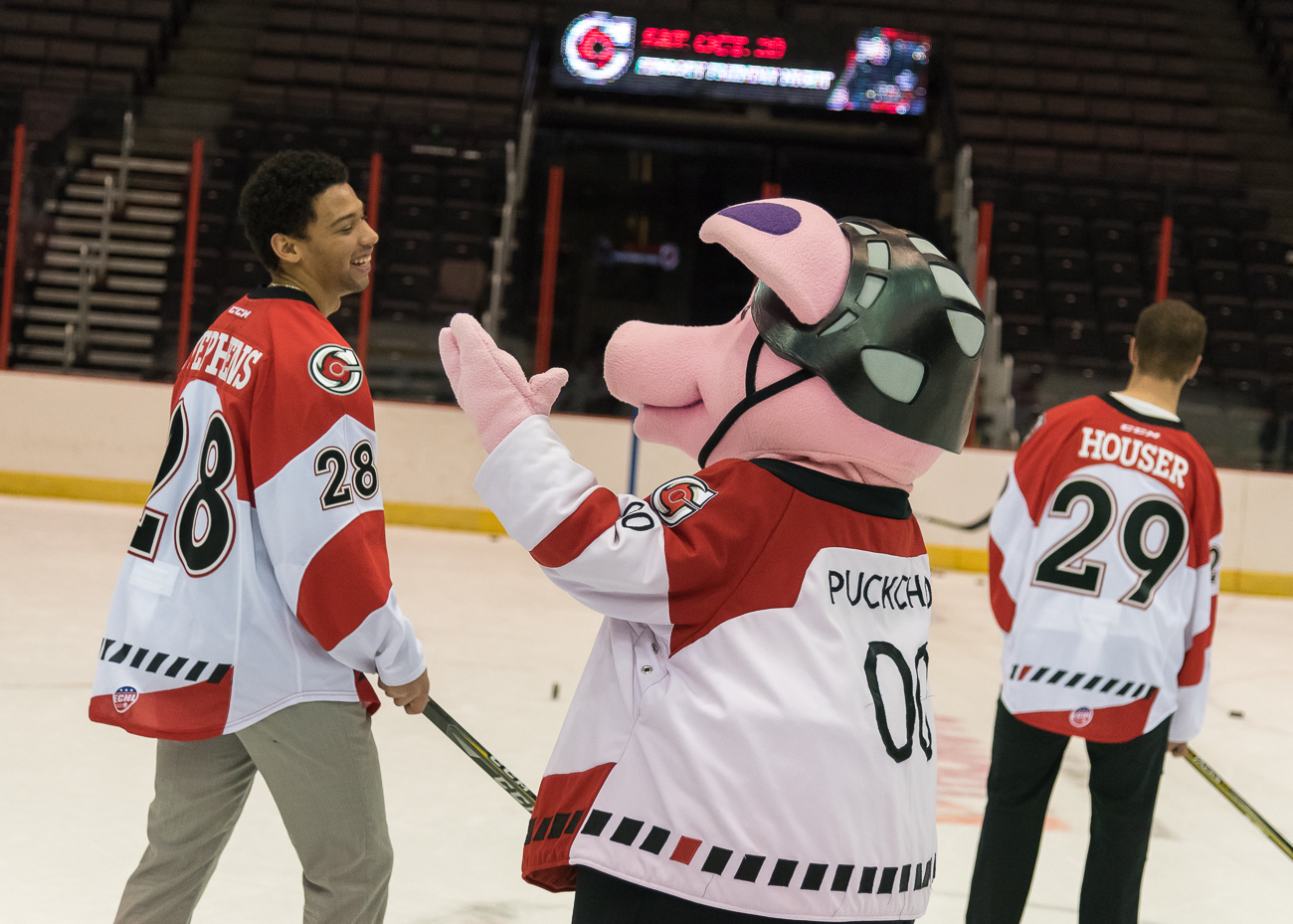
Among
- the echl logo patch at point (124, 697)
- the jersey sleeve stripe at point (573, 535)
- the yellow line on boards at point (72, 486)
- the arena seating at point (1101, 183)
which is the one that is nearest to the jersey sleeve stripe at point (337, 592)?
the echl logo patch at point (124, 697)

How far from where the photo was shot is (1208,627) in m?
2.25

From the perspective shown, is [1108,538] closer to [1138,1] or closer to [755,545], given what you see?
Result: [755,545]

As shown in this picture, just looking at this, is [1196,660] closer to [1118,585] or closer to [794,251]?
[1118,585]

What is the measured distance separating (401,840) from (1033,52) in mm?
11486

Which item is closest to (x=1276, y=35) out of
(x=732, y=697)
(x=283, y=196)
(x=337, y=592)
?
(x=283, y=196)

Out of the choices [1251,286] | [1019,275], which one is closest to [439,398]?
[1019,275]

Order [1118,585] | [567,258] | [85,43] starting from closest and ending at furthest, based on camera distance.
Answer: [1118,585]
[567,258]
[85,43]

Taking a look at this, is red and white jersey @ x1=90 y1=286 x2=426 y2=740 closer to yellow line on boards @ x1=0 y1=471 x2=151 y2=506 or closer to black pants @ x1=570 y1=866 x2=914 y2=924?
black pants @ x1=570 y1=866 x2=914 y2=924

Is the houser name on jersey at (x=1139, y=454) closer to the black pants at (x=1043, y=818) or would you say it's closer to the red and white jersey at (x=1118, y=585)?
the red and white jersey at (x=1118, y=585)

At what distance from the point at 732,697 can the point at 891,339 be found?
37cm

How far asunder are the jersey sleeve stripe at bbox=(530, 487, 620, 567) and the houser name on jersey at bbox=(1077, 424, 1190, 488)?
1.35 m

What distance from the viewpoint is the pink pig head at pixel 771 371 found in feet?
4.00

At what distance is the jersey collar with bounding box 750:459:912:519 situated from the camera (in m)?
1.22

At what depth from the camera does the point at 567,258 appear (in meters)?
8.70
